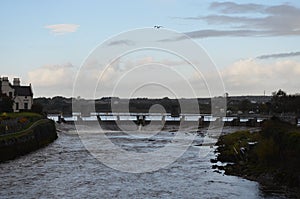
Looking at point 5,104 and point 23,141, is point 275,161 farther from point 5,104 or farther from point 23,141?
point 5,104

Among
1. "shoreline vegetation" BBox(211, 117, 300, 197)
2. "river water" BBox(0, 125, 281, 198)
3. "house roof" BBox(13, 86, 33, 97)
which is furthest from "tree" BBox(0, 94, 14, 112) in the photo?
"shoreline vegetation" BBox(211, 117, 300, 197)

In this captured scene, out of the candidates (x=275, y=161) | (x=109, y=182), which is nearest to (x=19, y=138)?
(x=109, y=182)

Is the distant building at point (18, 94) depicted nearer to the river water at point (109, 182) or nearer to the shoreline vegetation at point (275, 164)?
the river water at point (109, 182)

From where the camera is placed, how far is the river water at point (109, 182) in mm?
25172

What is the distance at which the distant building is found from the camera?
252 feet

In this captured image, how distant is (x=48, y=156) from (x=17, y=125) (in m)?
5.70

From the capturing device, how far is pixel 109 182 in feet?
95.0

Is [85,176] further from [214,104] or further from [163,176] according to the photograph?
[214,104]

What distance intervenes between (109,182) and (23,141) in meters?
17.1

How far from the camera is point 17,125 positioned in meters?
46.6

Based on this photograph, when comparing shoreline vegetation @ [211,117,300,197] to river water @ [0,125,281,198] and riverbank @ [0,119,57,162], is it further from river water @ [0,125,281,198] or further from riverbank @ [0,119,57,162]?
riverbank @ [0,119,57,162]

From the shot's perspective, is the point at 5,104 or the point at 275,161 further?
the point at 5,104

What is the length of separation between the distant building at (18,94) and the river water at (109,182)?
39912 mm

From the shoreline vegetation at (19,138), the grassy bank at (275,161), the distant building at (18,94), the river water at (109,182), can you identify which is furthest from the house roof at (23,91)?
the grassy bank at (275,161)
